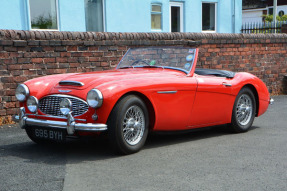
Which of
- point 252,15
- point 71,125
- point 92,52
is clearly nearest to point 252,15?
point 252,15

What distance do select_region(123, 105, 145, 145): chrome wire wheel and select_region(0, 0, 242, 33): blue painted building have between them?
24.4ft

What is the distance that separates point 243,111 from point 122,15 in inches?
314

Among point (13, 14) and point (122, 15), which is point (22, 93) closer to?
point (13, 14)

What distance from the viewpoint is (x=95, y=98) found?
4.34 m

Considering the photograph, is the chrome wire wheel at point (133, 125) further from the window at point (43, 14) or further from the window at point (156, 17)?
the window at point (156, 17)

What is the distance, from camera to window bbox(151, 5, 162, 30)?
1444cm

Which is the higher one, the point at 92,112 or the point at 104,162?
the point at 92,112

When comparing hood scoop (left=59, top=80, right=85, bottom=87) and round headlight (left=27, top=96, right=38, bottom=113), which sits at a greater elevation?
hood scoop (left=59, top=80, right=85, bottom=87)

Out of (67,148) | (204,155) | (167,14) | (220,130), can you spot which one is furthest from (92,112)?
(167,14)

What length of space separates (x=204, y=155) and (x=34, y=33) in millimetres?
4167

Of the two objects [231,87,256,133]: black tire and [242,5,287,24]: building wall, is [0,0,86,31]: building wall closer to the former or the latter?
[231,87,256,133]: black tire

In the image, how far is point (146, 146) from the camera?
17.0ft

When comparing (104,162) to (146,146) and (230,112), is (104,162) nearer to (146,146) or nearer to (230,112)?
(146,146)

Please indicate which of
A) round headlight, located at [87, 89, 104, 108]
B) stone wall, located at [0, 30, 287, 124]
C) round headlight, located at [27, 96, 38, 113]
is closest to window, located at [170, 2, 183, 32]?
stone wall, located at [0, 30, 287, 124]
